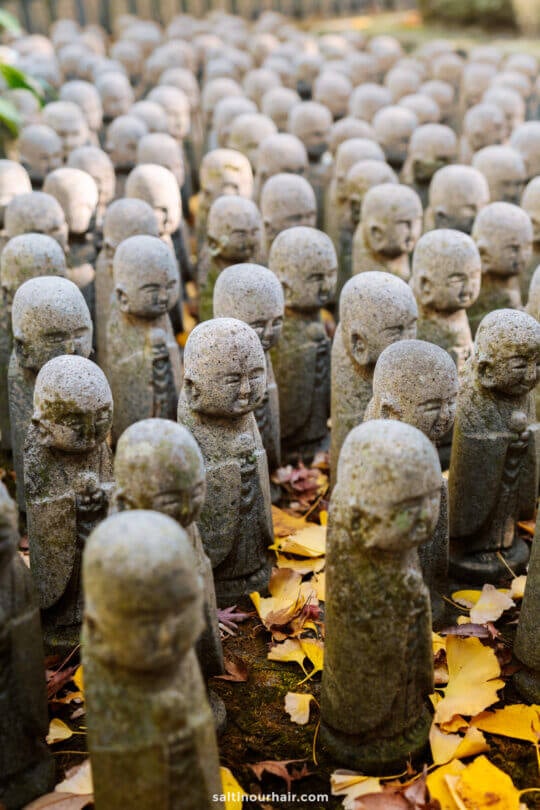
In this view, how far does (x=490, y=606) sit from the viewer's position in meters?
3.65

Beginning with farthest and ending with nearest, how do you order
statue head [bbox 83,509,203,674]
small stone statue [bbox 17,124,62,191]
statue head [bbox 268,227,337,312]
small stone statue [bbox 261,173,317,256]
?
small stone statue [bbox 17,124,62,191], small stone statue [bbox 261,173,317,256], statue head [bbox 268,227,337,312], statue head [bbox 83,509,203,674]

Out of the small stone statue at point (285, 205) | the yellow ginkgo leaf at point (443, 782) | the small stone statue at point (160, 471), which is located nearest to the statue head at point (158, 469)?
the small stone statue at point (160, 471)

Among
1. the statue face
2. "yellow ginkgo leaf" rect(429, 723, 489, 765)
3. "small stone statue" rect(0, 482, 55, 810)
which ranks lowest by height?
"yellow ginkgo leaf" rect(429, 723, 489, 765)

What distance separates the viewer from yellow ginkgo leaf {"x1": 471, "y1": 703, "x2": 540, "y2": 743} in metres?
3.10

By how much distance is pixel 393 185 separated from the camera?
205 inches

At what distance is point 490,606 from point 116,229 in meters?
2.76

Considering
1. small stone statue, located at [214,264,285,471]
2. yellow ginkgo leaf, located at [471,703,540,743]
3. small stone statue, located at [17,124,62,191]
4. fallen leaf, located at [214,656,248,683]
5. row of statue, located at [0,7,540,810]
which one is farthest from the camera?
small stone statue, located at [17,124,62,191]

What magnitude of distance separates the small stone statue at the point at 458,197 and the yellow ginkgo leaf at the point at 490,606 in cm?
257

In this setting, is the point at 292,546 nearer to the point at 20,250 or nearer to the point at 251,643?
the point at 251,643

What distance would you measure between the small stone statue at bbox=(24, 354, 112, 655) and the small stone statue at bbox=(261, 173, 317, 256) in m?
2.30

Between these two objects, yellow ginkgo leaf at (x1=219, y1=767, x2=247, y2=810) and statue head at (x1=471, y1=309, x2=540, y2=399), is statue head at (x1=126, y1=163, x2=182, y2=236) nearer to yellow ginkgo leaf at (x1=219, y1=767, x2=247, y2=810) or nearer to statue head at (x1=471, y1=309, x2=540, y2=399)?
statue head at (x1=471, y1=309, x2=540, y2=399)

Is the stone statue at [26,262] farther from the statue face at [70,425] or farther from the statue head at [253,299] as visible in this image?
the statue face at [70,425]

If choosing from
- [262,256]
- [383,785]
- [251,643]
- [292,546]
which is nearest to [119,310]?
[262,256]

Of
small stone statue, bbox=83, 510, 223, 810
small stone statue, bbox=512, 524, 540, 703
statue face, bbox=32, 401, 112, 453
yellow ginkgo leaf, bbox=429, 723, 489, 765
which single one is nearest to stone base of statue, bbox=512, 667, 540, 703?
small stone statue, bbox=512, 524, 540, 703
